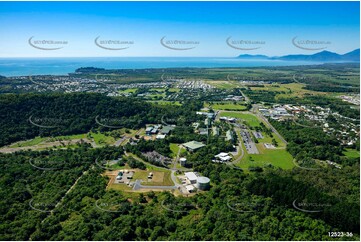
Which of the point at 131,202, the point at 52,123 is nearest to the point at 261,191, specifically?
the point at 131,202

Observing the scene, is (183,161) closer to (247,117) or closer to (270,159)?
(270,159)

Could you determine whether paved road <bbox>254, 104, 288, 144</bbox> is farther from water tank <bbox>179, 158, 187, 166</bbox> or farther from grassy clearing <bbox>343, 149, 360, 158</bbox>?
water tank <bbox>179, 158, 187, 166</bbox>

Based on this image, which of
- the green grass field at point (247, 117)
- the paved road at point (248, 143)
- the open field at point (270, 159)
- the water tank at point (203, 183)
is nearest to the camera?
the water tank at point (203, 183)

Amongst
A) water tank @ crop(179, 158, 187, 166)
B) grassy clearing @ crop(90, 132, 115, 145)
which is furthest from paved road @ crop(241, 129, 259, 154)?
grassy clearing @ crop(90, 132, 115, 145)

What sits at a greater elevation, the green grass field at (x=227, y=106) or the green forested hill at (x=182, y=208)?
the green grass field at (x=227, y=106)

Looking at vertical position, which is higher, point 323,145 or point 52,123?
point 52,123

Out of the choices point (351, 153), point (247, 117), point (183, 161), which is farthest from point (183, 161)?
point (247, 117)

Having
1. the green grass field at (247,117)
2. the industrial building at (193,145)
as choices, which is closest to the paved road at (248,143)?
the green grass field at (247,117)

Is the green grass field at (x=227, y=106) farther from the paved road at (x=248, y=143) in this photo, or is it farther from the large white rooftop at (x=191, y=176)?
the large white rooftop at (x=191, y=176)

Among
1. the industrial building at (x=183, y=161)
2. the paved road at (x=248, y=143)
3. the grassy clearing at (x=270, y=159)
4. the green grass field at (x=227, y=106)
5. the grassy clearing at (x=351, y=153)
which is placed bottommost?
the grassy clearing at (x=351, y=153)

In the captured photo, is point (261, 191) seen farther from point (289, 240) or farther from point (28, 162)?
point (28, 162)

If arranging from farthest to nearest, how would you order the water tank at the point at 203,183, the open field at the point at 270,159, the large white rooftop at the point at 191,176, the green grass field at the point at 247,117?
1. the green grass field at the point at 247,117
2. the open field at the point at 270,159
3. the large white rooftop at the point at 191,176
4. the water tank at the point at 203,183
